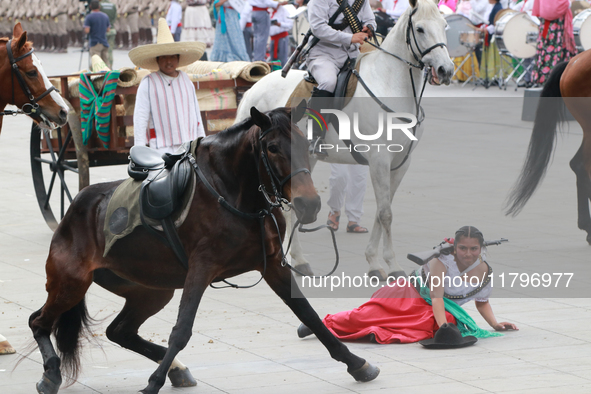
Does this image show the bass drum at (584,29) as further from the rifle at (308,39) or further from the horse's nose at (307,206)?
the horse's nose at (307,206)

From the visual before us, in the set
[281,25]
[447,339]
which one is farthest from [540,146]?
[281,25]

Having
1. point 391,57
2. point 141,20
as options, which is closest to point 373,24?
point 391,57

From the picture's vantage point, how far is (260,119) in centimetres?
419

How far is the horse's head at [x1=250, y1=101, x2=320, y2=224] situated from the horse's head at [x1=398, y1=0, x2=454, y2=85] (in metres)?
3.39

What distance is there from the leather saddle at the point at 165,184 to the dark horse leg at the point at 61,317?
498 millimetres

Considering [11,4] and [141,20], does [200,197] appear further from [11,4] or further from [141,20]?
[11,4]

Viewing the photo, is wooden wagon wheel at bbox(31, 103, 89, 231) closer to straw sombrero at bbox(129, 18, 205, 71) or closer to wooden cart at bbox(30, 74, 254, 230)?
wooden cart at bbox(30, 74, 254, 230)

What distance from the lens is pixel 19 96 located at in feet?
20.0

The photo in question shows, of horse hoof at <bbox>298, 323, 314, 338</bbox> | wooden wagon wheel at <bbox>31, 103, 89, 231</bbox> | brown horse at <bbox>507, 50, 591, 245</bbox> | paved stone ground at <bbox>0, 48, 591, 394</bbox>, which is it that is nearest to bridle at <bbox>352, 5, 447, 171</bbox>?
paved stone ground at <bbox>0, 48, 591, 394</bbox>

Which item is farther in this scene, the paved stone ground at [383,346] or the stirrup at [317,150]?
the stirrup at [317,150]

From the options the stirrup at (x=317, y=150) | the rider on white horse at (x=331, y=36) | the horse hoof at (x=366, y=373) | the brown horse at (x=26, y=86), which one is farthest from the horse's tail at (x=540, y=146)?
the brown horse at (x=26, y=86)

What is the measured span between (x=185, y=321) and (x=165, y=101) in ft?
11.0

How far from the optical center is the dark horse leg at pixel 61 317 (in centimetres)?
454

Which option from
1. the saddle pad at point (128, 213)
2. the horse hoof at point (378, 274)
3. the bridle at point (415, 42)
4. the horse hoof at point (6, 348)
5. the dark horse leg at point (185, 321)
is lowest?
the horse hoof at point (378, 274)
